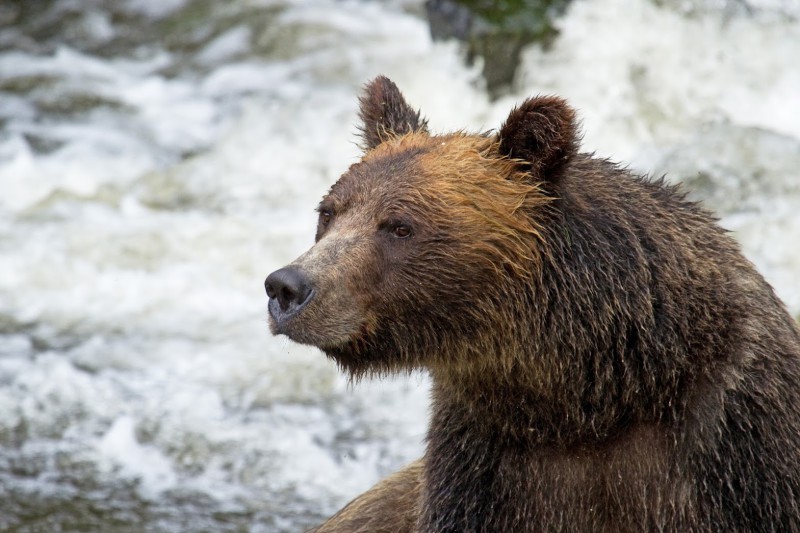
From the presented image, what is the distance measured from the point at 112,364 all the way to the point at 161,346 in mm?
506

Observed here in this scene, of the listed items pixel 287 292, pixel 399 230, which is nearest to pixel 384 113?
pixel 399 230

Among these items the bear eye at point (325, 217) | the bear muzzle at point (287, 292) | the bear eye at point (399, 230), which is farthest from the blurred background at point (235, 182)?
the bear muzzle at point (287, 292)

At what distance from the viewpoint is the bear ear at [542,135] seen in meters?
5.07

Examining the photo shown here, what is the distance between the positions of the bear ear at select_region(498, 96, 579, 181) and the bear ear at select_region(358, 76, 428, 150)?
640mm

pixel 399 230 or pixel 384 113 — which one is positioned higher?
pixel 384 113

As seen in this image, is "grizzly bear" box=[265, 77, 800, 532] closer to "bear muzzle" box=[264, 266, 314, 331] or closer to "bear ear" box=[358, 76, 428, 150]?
"bear muzzle" box=[264, 266, 314, 331]

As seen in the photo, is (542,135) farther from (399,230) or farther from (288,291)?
(288,291)

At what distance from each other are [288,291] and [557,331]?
44.2 inches

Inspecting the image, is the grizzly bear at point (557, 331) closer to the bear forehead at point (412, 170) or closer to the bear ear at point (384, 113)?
the bear forehead at point (412, 170)

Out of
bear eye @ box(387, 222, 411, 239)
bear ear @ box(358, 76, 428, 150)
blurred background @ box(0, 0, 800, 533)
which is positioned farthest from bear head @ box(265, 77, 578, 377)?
blurred background @ box(0, 0, 800, 533)

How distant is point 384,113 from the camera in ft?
19.2

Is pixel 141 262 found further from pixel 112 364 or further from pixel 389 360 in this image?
pixel 389 360

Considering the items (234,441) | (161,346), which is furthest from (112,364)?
(234,441)

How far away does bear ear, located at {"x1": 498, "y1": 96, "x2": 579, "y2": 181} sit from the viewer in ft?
16.6
